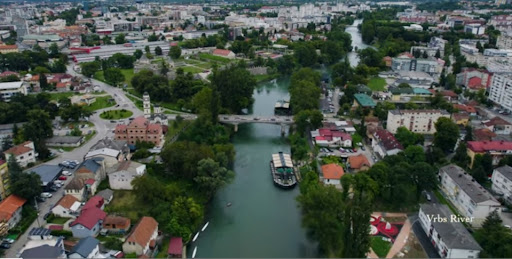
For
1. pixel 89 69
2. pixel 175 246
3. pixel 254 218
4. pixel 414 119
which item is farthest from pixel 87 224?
pixel 89 69

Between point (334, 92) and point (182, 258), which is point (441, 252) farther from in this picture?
point (334, 92)

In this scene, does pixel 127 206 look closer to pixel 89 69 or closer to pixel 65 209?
pixel 65 209

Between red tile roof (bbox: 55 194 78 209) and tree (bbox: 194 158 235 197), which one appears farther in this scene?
tree (bbox: 194 158 235 197)

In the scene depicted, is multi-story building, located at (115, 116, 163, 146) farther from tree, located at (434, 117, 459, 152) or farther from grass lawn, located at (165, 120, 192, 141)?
tree, located at (434, 117, 459, 152)

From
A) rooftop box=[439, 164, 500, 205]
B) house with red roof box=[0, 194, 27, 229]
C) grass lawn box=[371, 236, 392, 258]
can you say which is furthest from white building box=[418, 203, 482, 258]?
house with red roof box=[0, 194, 27, 229]

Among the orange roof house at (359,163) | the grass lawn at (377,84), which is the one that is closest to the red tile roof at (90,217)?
the orange roof house at (359,163)

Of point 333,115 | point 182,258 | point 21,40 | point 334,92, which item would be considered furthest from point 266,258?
point 21,40

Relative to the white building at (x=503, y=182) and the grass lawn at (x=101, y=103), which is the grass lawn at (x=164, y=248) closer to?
the white building at (x=503, y=182)
